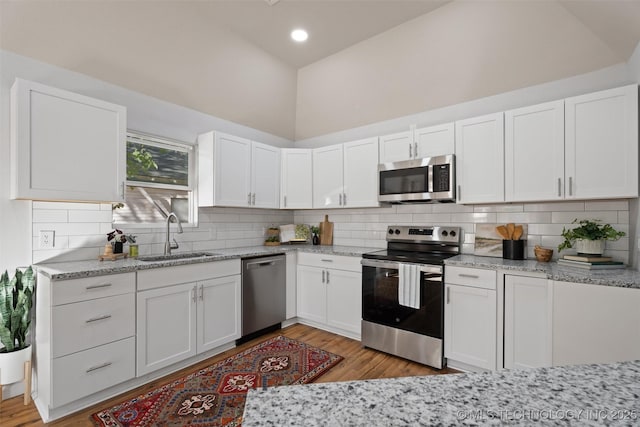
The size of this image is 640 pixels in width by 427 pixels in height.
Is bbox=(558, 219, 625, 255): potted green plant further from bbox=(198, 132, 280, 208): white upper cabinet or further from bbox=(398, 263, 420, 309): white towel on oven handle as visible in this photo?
bbox=(198, 132, 280, 208): white upper cabinet

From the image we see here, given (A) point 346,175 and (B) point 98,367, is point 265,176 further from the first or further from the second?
(B) point 98,367

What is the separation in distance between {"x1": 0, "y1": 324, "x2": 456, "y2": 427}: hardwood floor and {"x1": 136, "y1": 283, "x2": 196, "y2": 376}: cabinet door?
0.60 feet

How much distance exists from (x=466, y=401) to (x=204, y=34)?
3394 mm

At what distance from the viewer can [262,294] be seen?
341 cm

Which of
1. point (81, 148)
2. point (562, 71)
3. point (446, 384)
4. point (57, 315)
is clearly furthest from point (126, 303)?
point (562, 71)

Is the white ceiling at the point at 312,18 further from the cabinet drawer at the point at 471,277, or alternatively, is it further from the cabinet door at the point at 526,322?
the cabinet door at the point at 526,322

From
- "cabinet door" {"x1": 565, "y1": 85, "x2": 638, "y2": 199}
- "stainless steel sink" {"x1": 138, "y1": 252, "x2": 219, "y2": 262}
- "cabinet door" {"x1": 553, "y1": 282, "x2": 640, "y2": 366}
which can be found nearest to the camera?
"cabinet door" {"x1": 553, "y1": 282, "x2": 640, "y2": 366}

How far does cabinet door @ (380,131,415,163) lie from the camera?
3324 mm

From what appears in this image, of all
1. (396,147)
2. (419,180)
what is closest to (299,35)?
(396,147)

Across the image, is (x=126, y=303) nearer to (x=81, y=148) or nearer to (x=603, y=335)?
(x=81, y=148)

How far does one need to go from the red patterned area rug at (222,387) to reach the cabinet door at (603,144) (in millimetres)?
2564

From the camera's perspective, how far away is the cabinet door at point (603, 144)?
2.24 m

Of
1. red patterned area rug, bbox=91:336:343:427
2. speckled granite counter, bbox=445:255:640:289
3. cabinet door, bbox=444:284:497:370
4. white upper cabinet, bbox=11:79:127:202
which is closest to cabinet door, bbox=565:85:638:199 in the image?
speckled granite counter, bbox=445:255:640:289

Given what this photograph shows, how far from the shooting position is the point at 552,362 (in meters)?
2.16
